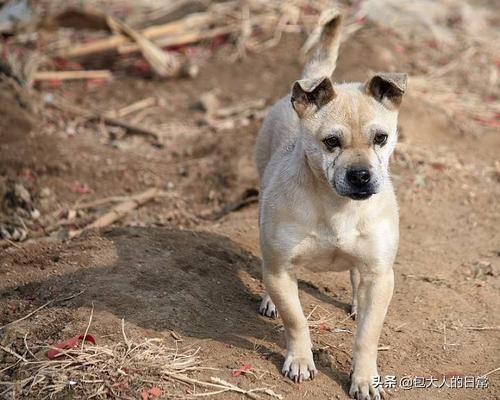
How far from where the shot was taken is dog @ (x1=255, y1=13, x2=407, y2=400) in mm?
5516

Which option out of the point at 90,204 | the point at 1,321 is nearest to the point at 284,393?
the point at 1,321

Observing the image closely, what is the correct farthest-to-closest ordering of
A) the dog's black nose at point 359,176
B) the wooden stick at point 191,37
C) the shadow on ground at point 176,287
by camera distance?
the wooden stick at point 191,37 → the shadow on ground at point 176,287 → the dog's black nose at point 359,176

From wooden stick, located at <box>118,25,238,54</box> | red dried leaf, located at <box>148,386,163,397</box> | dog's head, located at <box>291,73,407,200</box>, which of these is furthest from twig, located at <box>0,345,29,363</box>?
wooden stick, located at <box>118,25,238,54</box>

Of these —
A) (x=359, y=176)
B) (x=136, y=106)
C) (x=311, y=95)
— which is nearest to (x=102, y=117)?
(x=136, y=106)

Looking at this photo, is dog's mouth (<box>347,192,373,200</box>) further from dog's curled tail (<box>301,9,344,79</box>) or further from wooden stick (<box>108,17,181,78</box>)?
wooden stick (<box>108,17,181,78</box>)

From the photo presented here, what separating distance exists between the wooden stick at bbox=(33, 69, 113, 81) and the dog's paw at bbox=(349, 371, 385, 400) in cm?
915

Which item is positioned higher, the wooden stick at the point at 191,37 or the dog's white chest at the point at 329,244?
the dog's white chest at the point at 329,244

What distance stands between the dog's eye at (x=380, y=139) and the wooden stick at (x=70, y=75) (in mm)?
8916

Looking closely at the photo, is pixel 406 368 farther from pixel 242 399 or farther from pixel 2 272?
pixel 2 272

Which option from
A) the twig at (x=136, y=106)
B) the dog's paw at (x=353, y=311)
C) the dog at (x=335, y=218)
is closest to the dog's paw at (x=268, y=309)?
the dog's paw at (x=353, y=311)

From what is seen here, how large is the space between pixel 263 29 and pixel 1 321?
377 inches

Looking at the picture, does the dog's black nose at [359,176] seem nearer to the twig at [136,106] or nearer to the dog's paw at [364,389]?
the dog's paw at [364,389]

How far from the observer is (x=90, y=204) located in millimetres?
9625

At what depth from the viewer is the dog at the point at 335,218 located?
5.52 meters
